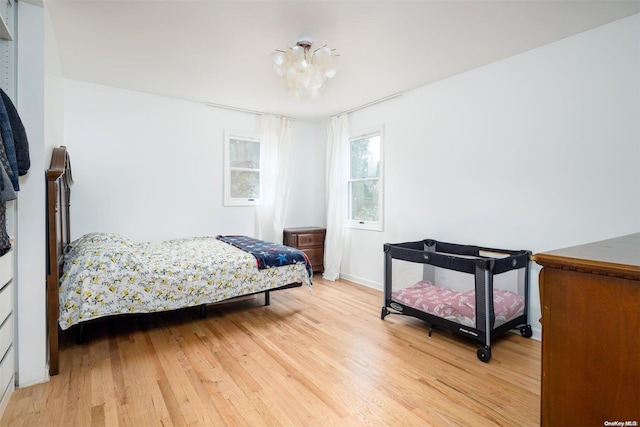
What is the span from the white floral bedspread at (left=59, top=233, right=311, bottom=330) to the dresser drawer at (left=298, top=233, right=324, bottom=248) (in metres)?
1.29

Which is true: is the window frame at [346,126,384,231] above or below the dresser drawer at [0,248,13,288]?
above

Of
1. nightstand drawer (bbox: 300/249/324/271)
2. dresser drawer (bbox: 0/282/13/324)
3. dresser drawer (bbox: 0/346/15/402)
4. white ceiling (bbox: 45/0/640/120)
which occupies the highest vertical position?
white ceiling (bbox: 45/0/640/120)

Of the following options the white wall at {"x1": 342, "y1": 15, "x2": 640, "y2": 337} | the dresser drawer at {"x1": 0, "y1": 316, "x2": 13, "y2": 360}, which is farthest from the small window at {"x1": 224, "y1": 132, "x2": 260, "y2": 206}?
the dresser drawer at {"x1": 0, "y1": 316, "x2": 13, "y2": 360}

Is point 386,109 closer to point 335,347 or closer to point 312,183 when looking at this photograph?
point 312,183

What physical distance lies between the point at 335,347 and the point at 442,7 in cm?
255

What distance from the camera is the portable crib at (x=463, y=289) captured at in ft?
7.58

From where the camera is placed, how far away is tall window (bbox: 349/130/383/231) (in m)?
4.16

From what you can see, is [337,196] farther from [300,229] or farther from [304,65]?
[304,65]

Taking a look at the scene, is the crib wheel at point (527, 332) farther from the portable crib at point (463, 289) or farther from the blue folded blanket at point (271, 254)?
the blue folded blanket at point (271, 254)

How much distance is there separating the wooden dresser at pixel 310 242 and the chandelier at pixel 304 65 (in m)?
2.41

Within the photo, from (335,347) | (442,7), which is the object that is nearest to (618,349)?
(335,347)

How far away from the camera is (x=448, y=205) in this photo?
130 inches

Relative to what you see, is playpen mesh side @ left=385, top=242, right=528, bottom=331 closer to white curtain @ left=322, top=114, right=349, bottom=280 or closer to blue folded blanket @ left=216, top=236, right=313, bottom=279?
blue folded blanket @ left=216, top=236, right=313, bottom=279

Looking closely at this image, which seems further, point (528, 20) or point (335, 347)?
point (335, 347)
